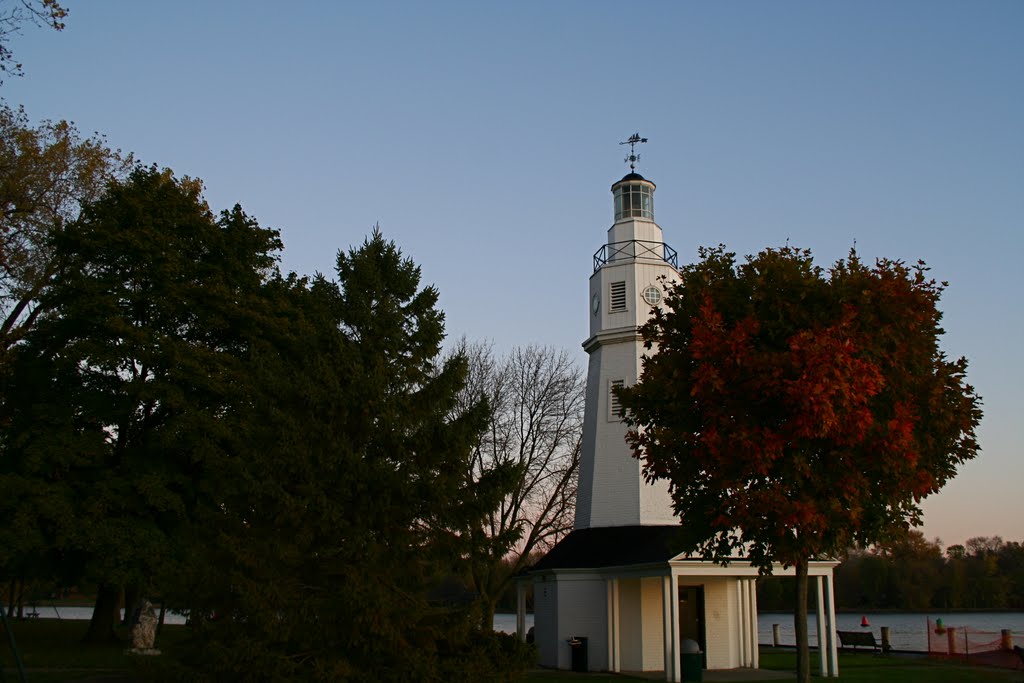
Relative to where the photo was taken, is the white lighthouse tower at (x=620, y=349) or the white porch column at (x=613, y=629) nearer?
the white porch column at (x=613, y=629)

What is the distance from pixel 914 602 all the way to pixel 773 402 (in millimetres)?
83201

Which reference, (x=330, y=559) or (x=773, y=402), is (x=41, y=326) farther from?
(x=773, y=402)

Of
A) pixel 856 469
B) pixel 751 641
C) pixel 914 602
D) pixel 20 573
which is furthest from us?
pixel 914 602

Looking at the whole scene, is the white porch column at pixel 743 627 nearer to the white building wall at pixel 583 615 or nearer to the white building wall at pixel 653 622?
the white building wall at pixel 653 622

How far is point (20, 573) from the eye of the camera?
78.8ft

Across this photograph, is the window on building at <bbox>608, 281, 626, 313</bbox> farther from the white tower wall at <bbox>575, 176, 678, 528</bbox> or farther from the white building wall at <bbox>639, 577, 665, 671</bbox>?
the white building wall at <bbox>639, 577, 665, 671</bbox>

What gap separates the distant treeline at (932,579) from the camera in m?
82.8

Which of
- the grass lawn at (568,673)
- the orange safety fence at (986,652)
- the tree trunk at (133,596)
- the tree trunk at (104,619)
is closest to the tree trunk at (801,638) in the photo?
the grass lawn at (568,673)

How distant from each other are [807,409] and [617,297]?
15.5 meters

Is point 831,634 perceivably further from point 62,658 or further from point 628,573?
point 62,658

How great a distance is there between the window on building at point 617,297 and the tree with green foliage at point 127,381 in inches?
415

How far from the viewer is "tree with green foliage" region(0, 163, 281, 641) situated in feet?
73.5

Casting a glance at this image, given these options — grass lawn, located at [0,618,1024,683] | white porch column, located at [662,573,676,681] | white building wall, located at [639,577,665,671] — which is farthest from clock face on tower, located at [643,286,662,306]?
grass lawn, located at [0,618,1024,683]

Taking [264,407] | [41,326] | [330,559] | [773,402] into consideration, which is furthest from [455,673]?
[41,326]
